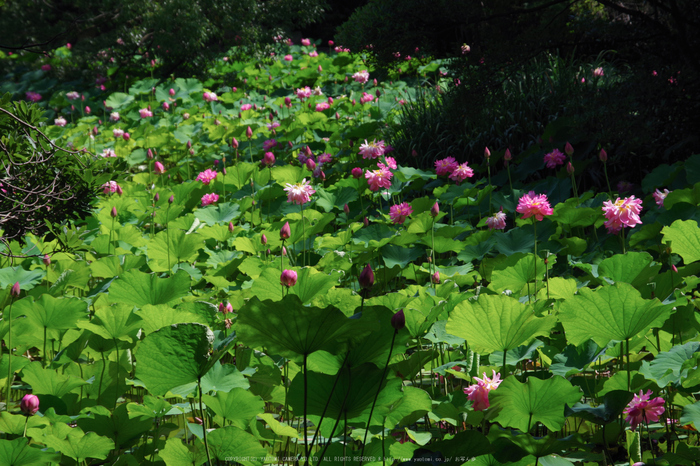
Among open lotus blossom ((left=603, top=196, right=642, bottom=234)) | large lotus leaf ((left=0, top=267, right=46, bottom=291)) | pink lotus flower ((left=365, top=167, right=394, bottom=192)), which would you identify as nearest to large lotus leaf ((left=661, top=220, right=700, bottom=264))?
open lotus blossom ((left=603, top=196, right=642, bottom=234))

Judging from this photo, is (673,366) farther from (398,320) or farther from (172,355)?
(172,355)

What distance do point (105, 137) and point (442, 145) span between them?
3.28 meters

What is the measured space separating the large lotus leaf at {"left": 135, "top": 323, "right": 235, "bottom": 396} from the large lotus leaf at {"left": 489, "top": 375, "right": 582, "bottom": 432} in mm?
544

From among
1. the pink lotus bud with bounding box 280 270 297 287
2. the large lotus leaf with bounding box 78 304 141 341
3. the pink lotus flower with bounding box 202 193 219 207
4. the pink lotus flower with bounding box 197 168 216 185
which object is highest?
the pink lotus flower with bounding box 197 168 216 185

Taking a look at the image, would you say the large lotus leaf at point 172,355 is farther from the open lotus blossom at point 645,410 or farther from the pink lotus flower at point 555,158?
the pink lotus flower at point 555,158

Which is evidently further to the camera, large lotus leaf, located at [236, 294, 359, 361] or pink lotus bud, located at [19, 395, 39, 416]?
pink lotus bud, located at [19, 395, 39, 416]

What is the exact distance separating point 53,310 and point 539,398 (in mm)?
1257

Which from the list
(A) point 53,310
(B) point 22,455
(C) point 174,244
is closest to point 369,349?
(B) point 22,455

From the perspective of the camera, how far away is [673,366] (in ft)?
3.72

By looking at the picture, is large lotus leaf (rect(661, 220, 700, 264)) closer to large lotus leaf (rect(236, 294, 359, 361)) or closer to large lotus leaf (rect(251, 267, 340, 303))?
large lotus leaf (rect(251, 267, 340, 303))

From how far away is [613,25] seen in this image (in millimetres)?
3217

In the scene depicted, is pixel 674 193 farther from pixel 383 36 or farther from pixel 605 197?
pixel 383 36

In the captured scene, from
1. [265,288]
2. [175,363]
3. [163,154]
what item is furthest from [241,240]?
[163,154]

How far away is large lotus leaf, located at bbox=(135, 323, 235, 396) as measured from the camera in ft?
3.22
